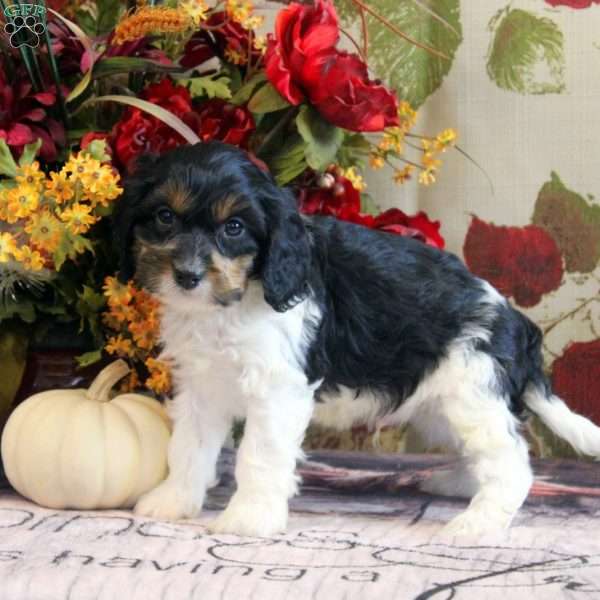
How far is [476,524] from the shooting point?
1796 millimetres

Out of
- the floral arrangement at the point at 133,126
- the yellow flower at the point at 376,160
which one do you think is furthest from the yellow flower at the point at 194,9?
the yellow flower at the point at 376,160

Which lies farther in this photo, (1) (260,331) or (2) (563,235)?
(2) (563,235)

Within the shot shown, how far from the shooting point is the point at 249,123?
2.09 meters

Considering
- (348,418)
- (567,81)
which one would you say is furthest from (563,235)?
(348,418)

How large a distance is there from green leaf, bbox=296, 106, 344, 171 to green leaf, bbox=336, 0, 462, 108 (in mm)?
525

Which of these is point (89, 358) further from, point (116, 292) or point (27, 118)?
point (27, 118)

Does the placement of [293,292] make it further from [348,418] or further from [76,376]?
[76,376]

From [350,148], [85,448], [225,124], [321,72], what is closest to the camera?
[85,448]

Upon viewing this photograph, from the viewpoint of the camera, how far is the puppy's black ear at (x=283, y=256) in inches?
67.6

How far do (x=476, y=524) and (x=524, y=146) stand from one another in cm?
105

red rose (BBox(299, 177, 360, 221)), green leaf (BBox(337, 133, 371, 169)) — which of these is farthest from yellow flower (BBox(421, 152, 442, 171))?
red rose (BBox(299, 177, 360, 221))

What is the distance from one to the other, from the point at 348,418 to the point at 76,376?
578 millimetres

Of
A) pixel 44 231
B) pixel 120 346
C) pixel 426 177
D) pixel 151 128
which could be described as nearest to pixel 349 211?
pixel 426 177

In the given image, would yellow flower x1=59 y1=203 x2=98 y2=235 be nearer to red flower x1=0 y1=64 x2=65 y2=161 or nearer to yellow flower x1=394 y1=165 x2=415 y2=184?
red flower x1=0 y1=64 x2=65 y2=161
